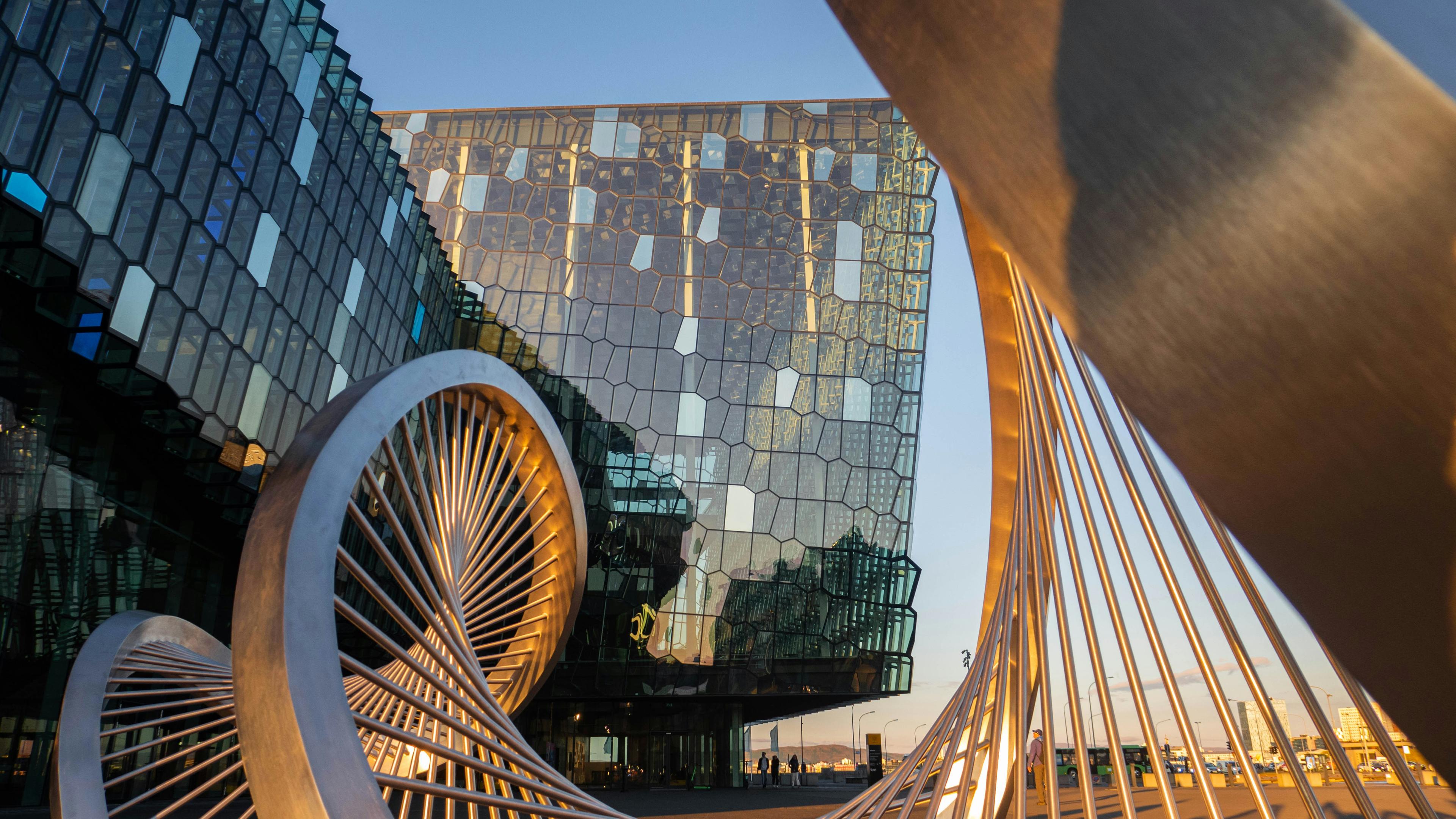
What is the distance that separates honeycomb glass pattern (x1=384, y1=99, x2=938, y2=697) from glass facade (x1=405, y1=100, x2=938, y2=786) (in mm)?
79

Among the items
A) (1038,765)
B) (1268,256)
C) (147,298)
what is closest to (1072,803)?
(1038,765)

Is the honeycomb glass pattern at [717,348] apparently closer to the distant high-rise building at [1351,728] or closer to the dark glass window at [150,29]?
the distant high-rise building at [1351,728]

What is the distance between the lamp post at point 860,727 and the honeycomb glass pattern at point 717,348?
3143 cm

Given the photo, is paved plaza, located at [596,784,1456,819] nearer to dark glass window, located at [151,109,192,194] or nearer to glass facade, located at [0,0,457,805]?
glass facade, located at [0,0,457,805]

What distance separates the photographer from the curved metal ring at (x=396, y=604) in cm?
356

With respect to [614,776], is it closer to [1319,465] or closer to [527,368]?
[527,368]

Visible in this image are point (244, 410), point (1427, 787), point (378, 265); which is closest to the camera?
point (244, 410)

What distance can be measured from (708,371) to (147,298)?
60.7 ft

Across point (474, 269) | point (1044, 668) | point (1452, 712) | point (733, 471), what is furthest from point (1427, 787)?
point (474, 269)

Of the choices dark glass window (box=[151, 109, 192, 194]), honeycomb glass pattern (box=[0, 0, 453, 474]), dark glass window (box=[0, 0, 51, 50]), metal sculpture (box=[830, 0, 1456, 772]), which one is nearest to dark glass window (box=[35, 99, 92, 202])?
honeycomb glass pattern (box=[0, 0, 453, 474])

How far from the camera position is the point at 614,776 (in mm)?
31891

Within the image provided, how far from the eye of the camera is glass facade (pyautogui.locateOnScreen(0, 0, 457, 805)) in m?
13.0

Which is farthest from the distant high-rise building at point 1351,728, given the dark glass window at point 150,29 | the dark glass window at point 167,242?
the dark glass window at point 150,29

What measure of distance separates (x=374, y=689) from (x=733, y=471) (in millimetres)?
21105
